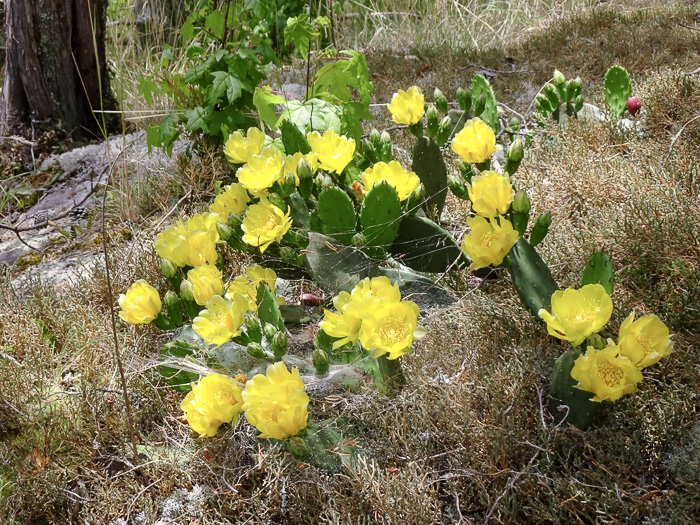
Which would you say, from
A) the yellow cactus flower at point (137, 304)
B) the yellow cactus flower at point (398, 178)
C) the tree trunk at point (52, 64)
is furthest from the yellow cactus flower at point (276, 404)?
the tree trunk at point (52, 64)

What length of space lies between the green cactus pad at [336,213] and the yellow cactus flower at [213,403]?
57 cm

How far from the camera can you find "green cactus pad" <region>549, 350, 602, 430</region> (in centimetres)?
125

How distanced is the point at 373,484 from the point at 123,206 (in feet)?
7.36

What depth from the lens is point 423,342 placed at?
5.33 ft

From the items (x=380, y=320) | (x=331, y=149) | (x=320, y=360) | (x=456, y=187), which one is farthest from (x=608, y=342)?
(x=331, y=149)

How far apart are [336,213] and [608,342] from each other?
0.83m

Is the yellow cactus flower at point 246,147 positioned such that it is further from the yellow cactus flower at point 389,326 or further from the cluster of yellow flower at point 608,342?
the cluster of yellow flower at point 608,342

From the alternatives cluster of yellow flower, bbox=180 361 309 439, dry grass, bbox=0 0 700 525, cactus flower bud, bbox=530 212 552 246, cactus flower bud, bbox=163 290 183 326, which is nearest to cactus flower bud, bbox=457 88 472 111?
dry grass, bbox=0 0 700 525

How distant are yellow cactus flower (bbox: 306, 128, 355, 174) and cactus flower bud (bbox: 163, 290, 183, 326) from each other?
1.95 feet

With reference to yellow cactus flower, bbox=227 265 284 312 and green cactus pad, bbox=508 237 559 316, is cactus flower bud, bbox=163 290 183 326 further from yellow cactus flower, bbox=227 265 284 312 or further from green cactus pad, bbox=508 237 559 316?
green cactus pad, bbox=508 237 559 316

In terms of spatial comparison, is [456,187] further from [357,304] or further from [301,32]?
[301,32]

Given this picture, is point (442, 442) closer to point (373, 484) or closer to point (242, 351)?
point (373, 484)

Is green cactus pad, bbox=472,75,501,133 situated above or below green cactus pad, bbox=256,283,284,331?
above

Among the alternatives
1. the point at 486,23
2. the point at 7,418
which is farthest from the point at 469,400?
the point at 486,23
